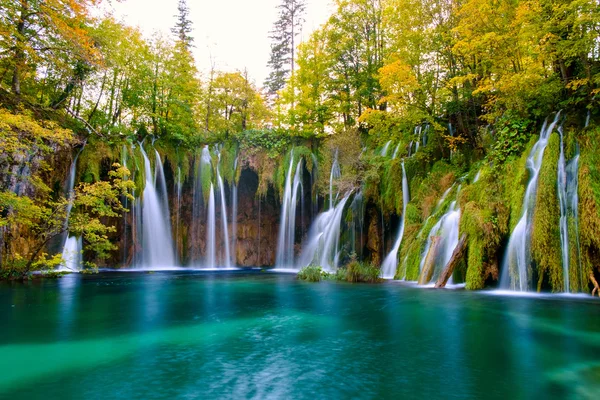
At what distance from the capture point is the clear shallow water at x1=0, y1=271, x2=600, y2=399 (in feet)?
12.2

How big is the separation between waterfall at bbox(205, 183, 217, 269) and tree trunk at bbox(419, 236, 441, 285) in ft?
48.8

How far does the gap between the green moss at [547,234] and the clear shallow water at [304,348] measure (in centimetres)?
76

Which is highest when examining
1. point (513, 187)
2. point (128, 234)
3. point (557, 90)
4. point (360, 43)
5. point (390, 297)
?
point (360, 43)

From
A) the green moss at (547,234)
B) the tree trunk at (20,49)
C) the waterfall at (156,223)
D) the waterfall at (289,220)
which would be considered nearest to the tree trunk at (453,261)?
the green moss at (547,234)

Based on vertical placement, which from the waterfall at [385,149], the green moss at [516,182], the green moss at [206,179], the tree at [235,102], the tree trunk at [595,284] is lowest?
the tree trunk at [595,284]

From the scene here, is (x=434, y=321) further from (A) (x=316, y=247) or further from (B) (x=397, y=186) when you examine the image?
(A) (x=316, y=247)

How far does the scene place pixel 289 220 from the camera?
21.6m

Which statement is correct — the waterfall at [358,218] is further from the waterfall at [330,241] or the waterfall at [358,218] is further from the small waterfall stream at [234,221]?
the small waterfall stream at [234,221]

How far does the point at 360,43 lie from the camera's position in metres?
22.2

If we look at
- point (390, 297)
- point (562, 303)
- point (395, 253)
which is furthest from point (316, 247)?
point (562, 303)

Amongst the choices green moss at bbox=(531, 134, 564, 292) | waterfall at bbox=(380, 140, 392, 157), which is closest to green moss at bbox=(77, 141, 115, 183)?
waterfall at bbox=(380, 140, 392, 157)

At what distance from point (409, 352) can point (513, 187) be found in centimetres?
752

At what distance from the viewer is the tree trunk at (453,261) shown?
1023cm

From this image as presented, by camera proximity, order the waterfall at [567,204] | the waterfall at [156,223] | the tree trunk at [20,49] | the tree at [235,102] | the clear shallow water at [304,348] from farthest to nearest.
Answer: the tree at [235,102], the waterfall at [156,223], the tree trunk at [20,49], the waterfall at [567,204], the clear shallow water at [304,348]
